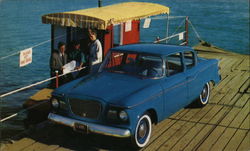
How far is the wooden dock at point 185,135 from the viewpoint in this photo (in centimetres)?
665

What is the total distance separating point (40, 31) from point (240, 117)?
82.5 ft

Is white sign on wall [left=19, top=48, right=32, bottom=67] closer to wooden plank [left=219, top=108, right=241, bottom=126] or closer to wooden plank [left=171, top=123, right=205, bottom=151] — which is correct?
wooden plank [left=171, top=123, right=205, bottom=151]

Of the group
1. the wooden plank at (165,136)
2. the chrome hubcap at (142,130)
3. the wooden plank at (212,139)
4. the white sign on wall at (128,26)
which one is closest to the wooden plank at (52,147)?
the chrome hubcap at (142,130)

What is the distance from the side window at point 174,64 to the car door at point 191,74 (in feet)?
0.57

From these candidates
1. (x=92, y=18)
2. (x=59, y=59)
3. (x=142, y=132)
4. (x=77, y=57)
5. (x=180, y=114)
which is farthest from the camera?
(x=77, y=57)

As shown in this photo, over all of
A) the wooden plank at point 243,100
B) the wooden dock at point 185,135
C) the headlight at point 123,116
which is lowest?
the wooden dock at point 185,135

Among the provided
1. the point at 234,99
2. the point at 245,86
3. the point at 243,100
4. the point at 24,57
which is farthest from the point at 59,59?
the point at 245,86

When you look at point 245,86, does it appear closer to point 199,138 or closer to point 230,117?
point 230,117

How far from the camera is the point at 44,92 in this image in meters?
10.1

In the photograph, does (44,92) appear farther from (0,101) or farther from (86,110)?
(0,101)

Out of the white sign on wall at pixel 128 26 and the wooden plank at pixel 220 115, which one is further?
the white sign on wall at pixel 128 26

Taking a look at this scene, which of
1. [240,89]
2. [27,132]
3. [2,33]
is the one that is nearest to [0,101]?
[27,132]

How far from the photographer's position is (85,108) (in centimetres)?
633

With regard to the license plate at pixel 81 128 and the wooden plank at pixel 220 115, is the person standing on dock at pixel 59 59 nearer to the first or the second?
the license plate at pixel 81 128
